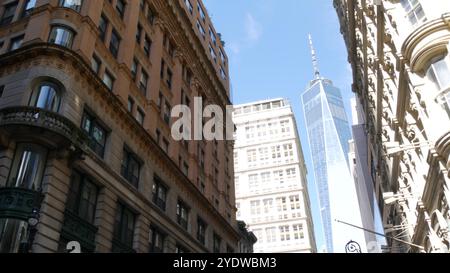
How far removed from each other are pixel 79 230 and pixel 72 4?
559 inches

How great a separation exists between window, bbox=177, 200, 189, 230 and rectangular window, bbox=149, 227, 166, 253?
12.5ft

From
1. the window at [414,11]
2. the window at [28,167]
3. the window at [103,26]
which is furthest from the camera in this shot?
the window at [103,26]

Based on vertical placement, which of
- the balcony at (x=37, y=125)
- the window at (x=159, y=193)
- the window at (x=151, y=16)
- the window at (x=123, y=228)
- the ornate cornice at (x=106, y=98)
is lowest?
the window at (x=123, y=228)

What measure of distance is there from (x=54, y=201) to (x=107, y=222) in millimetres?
4425

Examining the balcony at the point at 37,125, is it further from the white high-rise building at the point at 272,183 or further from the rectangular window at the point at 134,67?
the white high-rise building at the point at 272,183

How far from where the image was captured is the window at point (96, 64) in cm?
Result: 2500

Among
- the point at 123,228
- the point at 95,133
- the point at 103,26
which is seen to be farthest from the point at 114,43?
the point at 123,228

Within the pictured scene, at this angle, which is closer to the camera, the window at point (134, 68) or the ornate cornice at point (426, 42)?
the ornate cornice at point (426, 42)

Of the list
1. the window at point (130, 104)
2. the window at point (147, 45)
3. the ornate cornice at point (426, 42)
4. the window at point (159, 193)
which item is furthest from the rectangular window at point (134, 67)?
the ornate cornice at point (426, 42)

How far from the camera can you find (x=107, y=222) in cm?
2245

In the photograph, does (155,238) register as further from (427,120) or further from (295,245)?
(295,245)

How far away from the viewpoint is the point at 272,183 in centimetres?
9575

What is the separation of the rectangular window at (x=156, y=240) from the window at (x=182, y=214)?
12.5ft

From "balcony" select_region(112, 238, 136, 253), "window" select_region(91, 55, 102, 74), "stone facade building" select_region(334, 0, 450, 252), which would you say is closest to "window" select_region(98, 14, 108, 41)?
"window" select_region(91, 55, 102, 74)
